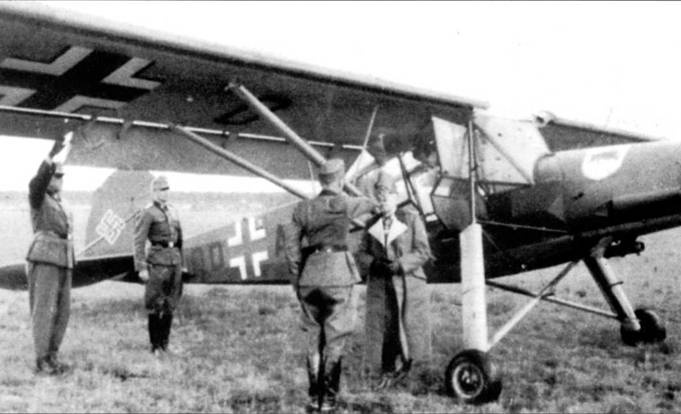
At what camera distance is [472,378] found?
466cm

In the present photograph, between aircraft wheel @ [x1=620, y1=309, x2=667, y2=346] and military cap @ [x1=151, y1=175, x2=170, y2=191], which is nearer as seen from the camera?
military cap @ [x1=151, y1=175, x2=170, y2=191]

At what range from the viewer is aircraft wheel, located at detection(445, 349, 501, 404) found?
454cm

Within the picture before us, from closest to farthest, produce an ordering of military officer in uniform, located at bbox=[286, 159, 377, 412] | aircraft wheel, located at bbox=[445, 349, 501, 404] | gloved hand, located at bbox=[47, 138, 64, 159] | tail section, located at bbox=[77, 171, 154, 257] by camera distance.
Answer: military officer in uniform, located at bbox=[286, 159, 377, 412] < aircraft wheel, located at bbox=[445, 349, 501, 404] < gloved hand, located at bbox=[47, 138, 64, 159] < tail section, located at bbox=[77, 171, 154, 257]

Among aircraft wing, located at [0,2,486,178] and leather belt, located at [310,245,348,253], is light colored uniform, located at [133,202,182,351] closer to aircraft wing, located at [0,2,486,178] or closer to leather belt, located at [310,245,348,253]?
aircraft wing, located at [0,2,486,178]

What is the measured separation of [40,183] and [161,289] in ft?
5.04

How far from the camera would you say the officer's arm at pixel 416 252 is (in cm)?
521

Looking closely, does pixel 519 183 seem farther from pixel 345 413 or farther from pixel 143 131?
pixel 143 131

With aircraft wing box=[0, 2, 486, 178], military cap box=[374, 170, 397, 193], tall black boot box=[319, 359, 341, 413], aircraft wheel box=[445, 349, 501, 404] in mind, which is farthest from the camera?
military cap box=[374, 170, 397, 193]

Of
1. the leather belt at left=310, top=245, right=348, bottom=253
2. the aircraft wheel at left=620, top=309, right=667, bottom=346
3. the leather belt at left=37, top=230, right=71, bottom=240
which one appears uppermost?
the leather belt at left=37, top=230, right=71, bottom=240

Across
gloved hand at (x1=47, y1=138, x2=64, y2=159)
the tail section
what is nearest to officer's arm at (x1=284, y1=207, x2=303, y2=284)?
gloved hand at (x1=47, y1=138, x2=64, y2=159)

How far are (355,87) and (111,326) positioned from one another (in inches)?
162

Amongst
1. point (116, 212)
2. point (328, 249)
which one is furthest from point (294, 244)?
point (116, 212)

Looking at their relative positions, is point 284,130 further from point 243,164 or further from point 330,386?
point 330,386

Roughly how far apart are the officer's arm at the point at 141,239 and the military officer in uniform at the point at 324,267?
2.22 meters
